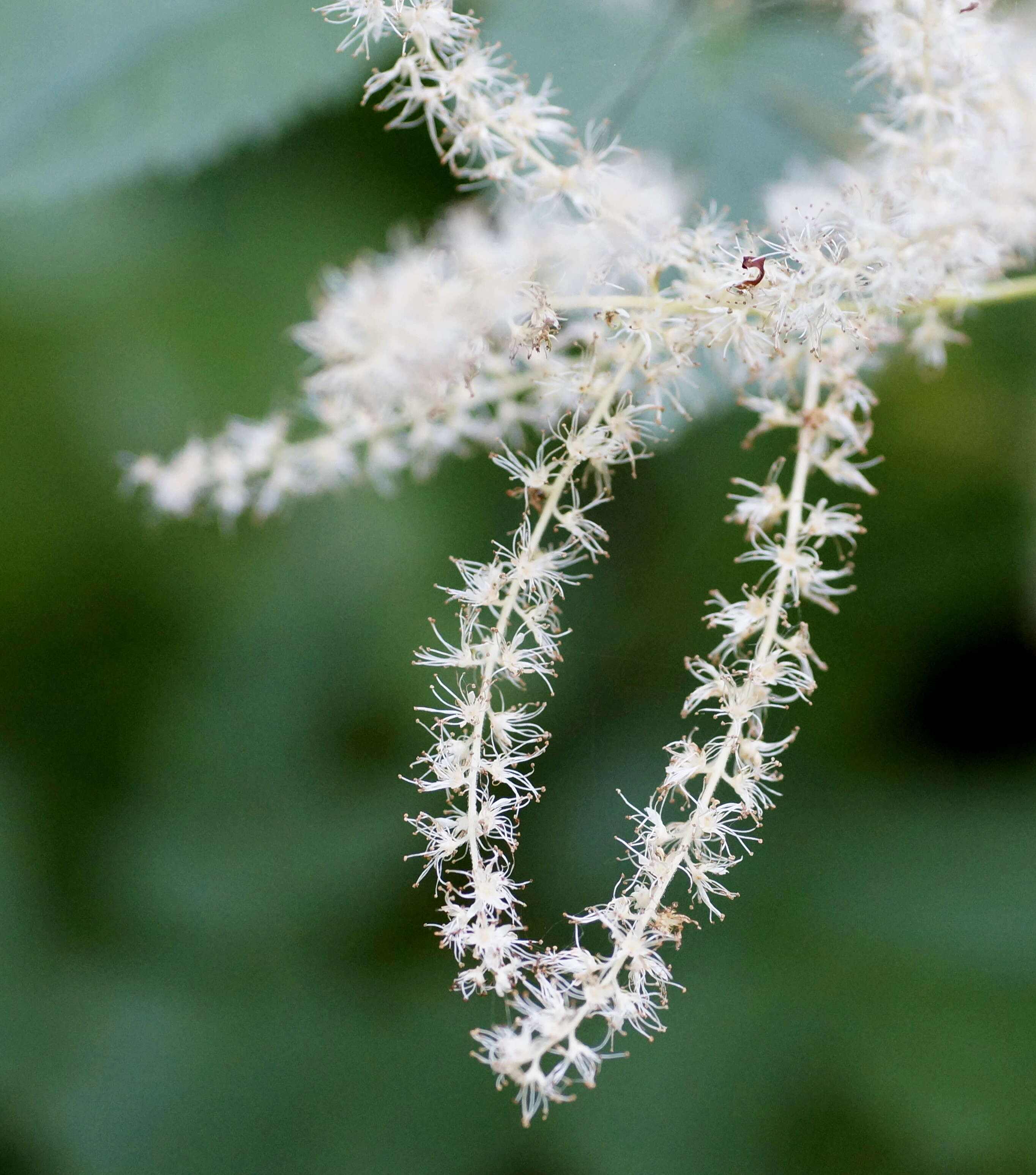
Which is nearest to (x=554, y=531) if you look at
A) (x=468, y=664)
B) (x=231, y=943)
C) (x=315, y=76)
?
(x=468, y=664)

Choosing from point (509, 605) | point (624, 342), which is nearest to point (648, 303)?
point (624, 342)

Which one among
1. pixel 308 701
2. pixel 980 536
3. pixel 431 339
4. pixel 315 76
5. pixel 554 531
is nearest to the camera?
pixel 431 339

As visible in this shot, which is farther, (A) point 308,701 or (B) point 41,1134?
(A) point 308,701

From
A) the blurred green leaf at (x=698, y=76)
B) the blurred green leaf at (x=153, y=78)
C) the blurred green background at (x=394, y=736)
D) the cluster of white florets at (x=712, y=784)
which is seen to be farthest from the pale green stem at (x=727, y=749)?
the blurred green leaf at (x=153, y=78)

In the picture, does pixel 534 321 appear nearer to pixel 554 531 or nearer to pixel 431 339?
pixel 431 339

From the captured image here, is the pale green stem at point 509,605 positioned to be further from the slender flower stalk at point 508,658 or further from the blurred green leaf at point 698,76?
the blurred green leaf at point 698,76

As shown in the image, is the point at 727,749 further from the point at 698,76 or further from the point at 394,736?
the point at 394,736

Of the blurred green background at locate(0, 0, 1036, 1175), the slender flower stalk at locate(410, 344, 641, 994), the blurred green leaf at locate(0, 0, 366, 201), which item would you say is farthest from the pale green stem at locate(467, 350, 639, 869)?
the blurred green leaf at locate(0, 0, 366, 201)
